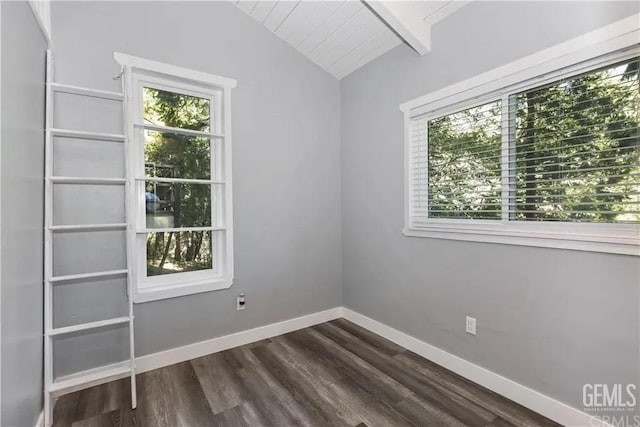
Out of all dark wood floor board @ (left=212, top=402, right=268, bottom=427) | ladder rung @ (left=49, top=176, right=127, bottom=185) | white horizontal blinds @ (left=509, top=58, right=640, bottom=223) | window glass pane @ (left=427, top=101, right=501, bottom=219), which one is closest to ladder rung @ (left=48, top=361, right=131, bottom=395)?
dark wood floor board @ (left=212, top=402, right=268, bottom=427)

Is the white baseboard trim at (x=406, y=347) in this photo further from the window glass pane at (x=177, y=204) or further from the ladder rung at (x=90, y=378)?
the window glass pane at (x=177, y=204)

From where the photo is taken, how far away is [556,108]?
1755mm

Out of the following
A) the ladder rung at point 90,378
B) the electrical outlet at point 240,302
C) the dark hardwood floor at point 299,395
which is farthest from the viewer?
the electrical outlet at point 240,302

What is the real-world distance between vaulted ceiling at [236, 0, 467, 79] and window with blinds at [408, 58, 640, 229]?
0.69 meters

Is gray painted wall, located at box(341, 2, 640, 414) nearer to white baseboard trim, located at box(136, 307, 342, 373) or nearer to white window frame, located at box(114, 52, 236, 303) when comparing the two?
white baseboard trim, located at box(136, 307, 342, 373)

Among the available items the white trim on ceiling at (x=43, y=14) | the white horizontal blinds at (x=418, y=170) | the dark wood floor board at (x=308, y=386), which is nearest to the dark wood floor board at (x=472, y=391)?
the dark wood floor board at (x=308, y=386)

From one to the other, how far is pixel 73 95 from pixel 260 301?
2.08m

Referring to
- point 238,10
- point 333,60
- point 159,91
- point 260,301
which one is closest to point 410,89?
point 333,60

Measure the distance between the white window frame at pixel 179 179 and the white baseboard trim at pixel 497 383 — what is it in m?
1.56

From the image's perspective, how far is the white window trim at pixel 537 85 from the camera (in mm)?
1473

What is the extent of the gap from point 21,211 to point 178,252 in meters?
1.15

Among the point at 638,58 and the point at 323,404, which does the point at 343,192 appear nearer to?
the point at 323,404

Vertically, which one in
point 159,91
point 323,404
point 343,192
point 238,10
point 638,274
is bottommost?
point 323,404

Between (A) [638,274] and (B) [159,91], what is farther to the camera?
(B) [159,91]
